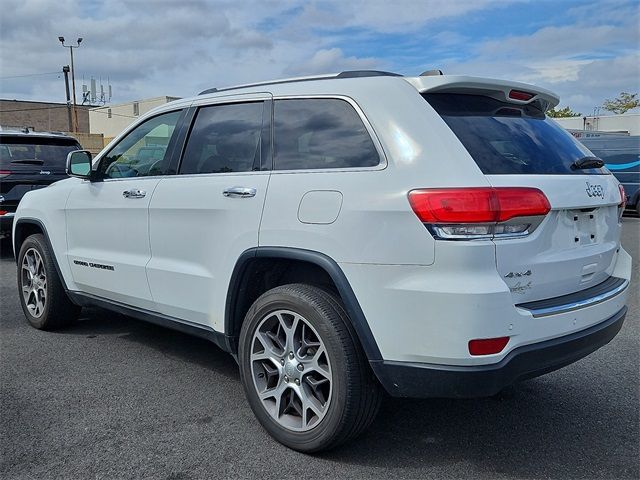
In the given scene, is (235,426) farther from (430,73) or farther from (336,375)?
(430,73)

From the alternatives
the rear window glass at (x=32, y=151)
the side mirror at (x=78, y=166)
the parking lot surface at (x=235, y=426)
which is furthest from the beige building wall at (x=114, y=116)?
the parking lot surface at (x=235, y=426)

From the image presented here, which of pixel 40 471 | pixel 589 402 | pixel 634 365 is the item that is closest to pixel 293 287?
pixel 40 471

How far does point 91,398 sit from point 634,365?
3808 millimetres

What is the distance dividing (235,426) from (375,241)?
1449 mm

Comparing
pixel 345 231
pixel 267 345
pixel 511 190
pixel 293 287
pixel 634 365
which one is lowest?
pixel 634 365

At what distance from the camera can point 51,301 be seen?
5117 millimetres

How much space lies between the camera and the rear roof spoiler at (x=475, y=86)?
9.70 feet

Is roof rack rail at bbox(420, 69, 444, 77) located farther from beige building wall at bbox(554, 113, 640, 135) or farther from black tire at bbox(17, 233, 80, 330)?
beige building wall at bbox(554, 113, 640, 135)

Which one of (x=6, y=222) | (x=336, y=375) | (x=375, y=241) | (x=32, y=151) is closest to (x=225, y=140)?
(x=375, y=241)

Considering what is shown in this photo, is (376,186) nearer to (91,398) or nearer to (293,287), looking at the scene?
(293,287)

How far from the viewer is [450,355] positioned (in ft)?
8.54

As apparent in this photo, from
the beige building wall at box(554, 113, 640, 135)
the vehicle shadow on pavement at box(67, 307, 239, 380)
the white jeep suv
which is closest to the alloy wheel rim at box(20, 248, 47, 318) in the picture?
the vehicle shadow on pavement at box(67, 307, 239, 380)

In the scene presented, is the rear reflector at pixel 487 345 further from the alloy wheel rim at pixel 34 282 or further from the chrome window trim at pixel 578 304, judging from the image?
the alloy wheel rim at pixel 34 282

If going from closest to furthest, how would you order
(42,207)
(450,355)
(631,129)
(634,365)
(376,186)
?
1. (450,355)
2. (376,186)
3. (634,365)
4. (42,207)
5. (631,129)
